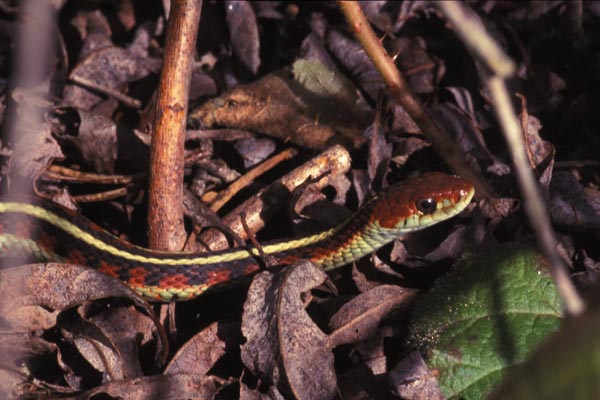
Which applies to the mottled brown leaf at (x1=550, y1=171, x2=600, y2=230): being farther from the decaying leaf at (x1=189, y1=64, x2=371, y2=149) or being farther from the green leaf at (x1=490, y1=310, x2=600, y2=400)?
the green leaf at (x1=490, y1=310, x2=600, y2=400)

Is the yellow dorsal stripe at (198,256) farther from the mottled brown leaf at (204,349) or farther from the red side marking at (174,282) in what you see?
the mottled brown leaf at (204,349)

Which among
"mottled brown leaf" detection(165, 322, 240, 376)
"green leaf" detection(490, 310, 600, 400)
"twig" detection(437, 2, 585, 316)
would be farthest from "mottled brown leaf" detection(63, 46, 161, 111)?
A: "green leaf" detection(490, 310, 600, 400)

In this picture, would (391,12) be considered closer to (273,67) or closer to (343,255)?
(273,67)

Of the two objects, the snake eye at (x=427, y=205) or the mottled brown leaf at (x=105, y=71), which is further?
the mottled brown leaf at (x=105, y=71)

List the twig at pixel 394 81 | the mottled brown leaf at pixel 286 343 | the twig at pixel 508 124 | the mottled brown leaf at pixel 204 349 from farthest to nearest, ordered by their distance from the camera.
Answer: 1. the mottled brown leaf at pixel 204 349
2. the mottled brown leaf at pixel 286 343
3. the twig at pixel 394 81
4. the twig at pixel 508 124

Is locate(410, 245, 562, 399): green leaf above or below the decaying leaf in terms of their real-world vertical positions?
below

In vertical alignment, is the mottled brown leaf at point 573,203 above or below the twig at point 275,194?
below

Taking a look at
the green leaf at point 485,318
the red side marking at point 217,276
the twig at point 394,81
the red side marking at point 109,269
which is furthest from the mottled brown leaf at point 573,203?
the red side marking at point 109,269
